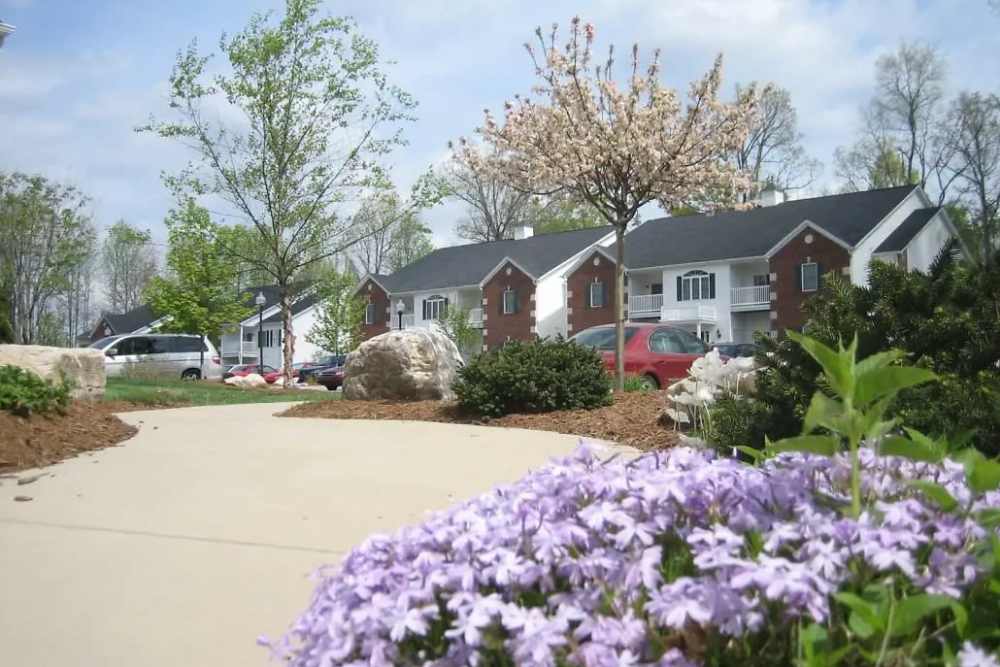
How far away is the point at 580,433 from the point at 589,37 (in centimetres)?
838

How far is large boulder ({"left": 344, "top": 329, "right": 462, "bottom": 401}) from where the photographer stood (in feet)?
37.5

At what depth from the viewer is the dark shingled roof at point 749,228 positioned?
38.7 m

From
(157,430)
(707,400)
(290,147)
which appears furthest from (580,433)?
(290,147)

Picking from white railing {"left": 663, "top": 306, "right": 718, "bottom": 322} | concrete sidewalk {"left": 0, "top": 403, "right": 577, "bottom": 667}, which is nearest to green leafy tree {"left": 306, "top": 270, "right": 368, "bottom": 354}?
white railing {"left": 663, "top": 306, "right": 718, "bottom": 322}

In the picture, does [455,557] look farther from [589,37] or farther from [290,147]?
[290,147]

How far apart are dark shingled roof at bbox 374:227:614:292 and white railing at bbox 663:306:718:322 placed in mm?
5902

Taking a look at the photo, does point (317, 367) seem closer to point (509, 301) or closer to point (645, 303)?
point (509, 301)

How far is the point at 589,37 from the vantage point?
1406cm

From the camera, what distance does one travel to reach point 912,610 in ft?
4.15

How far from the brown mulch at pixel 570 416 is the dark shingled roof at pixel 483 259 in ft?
116


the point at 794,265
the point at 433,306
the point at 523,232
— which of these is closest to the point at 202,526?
the point at 794,265

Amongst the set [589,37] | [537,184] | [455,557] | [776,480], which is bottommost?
[455,557]

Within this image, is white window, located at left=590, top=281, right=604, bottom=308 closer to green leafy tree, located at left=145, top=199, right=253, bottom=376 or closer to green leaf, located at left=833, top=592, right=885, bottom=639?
green leafy tree, located at left=145, top=199, right=253, bottom=376

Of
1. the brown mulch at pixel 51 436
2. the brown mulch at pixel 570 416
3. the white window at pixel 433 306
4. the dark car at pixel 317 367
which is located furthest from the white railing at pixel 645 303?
the brown mulch at pixel 51 436
